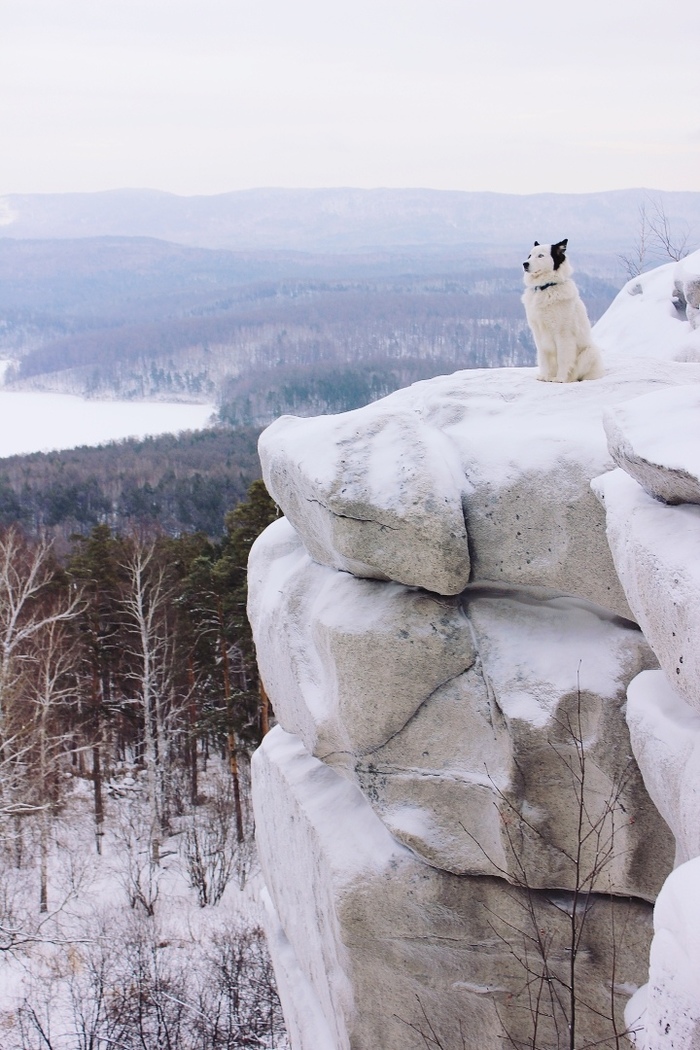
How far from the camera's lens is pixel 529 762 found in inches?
273

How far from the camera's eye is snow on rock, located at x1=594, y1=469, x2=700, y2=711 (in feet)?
15.2

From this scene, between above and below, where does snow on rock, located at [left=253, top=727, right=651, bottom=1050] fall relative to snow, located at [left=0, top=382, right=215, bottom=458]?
above

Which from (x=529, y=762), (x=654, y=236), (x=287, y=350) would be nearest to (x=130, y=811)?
(x=529, y=762)

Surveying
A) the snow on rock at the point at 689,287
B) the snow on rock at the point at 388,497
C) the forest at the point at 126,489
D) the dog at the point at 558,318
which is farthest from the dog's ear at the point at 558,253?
the forest at the point at 126,489

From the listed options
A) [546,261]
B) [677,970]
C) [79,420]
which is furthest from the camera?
[79,420]

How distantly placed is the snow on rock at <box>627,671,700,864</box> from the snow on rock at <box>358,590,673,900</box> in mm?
914

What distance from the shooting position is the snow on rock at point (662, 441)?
15.7ft

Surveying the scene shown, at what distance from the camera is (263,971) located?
15211mm

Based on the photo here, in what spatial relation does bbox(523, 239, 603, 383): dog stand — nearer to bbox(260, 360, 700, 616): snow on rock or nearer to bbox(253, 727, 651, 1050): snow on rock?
bbox(260, 360, 700, 616): snow on rock

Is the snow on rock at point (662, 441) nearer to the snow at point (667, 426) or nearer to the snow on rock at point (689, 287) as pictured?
the snow at point (667, 426)

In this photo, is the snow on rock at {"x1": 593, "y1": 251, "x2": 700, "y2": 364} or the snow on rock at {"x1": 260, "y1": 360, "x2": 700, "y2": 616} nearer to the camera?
the snow on rock at {"x1": 260, "y1": 360, "x2": 700, "y2": 616}

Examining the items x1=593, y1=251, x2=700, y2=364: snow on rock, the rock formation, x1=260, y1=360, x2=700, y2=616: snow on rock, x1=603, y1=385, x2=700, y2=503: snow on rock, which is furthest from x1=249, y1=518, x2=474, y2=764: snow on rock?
x1=593, y1=251, x2=700, y2=364: snow on rock

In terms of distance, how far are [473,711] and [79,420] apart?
121829mm

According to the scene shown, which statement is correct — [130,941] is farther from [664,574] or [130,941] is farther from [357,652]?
[664,574]
